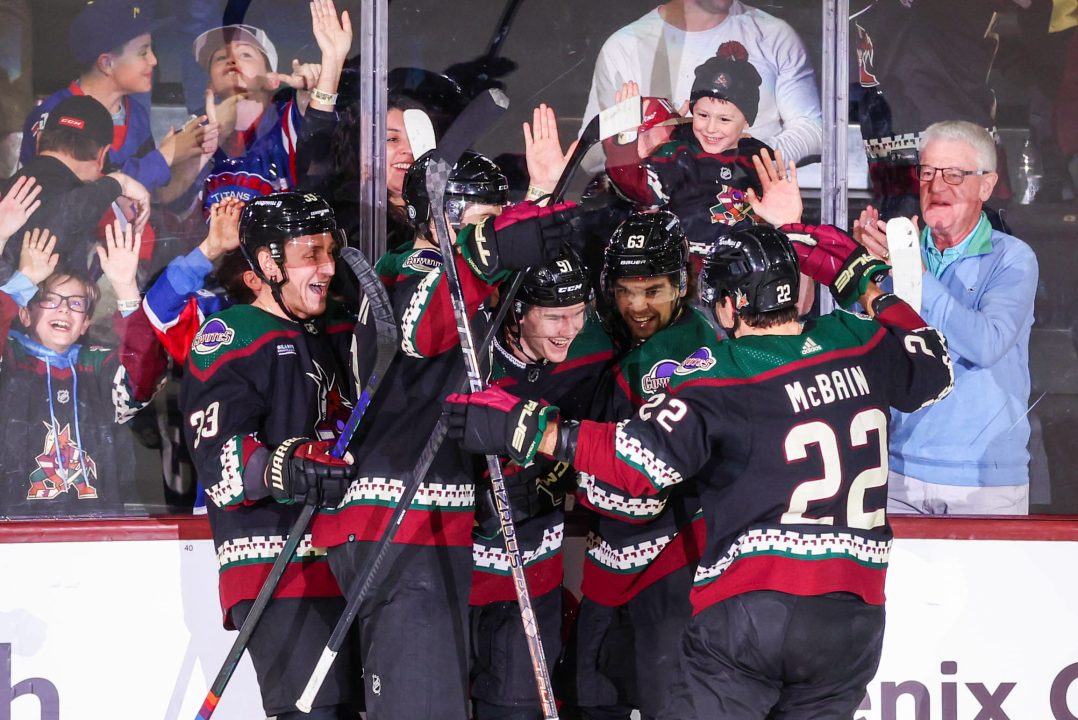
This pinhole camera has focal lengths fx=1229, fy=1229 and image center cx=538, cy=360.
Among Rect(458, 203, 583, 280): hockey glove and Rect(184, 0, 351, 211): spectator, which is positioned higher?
Rect(184, 0, 351, 211): spectator

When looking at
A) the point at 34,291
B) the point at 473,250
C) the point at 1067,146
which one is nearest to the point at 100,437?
the point at 34,291

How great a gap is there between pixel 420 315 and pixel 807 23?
68.5 inches

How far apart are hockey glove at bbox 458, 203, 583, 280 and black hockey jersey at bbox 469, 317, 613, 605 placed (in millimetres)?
615

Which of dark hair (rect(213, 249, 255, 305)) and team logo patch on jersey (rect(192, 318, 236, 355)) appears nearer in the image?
team logo patch on jersey (rect(192, 318, 236, 355))

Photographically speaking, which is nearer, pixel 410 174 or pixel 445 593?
pixel 445 593

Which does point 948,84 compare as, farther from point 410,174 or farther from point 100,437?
point 100,437

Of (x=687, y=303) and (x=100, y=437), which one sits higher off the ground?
(x=687, y=303)

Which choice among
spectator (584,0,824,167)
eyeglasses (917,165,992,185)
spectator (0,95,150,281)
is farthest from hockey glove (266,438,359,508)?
eyeglasses (917,165,992,185)

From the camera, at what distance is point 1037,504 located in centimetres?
381

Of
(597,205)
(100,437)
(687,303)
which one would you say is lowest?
(100,437)

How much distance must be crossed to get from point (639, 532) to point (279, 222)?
1.28 m

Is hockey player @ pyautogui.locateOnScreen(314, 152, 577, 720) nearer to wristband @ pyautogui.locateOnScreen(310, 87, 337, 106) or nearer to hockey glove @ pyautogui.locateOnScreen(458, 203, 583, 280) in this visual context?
hockey glove @ pyautogui.locateOnScreen(458, 203, 583, 280)

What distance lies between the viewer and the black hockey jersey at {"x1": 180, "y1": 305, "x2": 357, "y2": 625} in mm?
3029

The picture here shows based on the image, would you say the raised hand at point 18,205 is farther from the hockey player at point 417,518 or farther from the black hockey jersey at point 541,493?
the black hockey jersey at point 541,493
